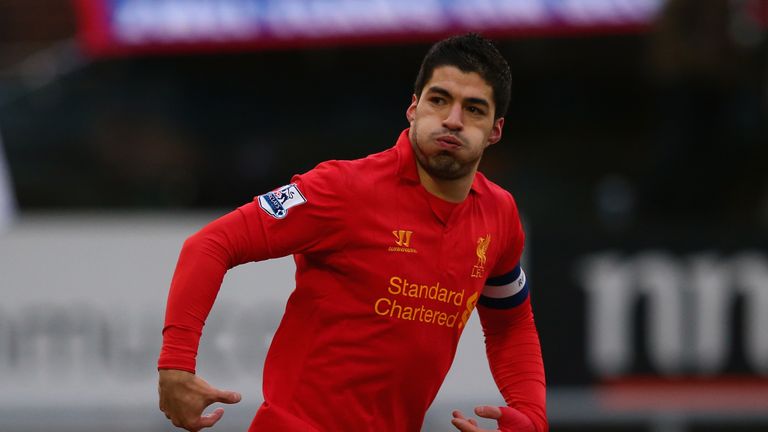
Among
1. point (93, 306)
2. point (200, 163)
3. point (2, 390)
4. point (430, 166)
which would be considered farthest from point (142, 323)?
point (430, 166)

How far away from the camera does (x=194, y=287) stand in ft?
13.5

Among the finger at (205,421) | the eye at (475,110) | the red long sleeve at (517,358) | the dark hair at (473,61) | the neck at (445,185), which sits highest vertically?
the dark hair at (473,61)

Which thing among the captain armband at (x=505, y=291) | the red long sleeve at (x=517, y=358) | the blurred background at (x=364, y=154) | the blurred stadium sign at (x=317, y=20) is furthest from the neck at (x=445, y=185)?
the blurred stadium sign at (x=317, y=20)

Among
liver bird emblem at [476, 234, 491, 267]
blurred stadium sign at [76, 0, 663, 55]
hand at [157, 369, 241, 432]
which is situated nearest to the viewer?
hand at [157, 369, 241, 432]

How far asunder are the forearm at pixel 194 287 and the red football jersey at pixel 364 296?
164mm

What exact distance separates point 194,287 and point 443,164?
2.90 feet

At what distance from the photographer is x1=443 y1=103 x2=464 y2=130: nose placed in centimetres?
434

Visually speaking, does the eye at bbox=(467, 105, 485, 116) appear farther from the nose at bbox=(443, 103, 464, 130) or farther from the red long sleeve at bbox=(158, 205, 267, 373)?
the red long sleeve at bbox=(158, 205, 267, 373)

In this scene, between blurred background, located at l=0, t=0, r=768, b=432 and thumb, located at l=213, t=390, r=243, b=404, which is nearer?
thumb, located at l=213, t=390, r=243, b=404

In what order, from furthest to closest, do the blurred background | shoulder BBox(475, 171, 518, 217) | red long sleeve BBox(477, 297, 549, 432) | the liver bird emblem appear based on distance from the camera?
the blurred background, red long sleeve BBox(477, 297, 549, 432), shoulder BBox(475, 171, 518, 217), the liver bird emblem

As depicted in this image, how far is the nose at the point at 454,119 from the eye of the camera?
171 inches

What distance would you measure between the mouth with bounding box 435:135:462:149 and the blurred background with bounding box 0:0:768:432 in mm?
5614

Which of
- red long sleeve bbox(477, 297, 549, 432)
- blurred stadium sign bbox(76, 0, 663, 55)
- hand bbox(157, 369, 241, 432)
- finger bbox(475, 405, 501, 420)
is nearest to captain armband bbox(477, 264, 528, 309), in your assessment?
red long sleeve bbox(477, 297, 549, 432)

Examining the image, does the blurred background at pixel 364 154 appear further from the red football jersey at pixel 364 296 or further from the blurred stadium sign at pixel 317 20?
the red football jersey at pixel 364 296
